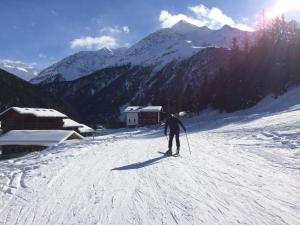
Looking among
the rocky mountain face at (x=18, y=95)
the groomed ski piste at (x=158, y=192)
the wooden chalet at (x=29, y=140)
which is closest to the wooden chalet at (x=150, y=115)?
the wooden chalet at (x=29, y=140)

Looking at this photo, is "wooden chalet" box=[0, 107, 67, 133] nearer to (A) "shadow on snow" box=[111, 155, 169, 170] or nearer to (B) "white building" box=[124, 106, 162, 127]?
(B) "white building" box=[124, 106, 162, 127]

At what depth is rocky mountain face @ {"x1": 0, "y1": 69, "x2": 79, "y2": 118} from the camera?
140 m

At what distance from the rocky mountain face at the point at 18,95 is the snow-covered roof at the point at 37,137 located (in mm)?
92719

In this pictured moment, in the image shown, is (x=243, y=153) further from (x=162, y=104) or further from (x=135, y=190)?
(x=162, y=104)

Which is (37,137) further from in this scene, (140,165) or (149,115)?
(149,115)

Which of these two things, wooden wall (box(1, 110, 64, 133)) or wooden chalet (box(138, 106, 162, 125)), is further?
wooden chalet (box(138, 106, 162, 125))

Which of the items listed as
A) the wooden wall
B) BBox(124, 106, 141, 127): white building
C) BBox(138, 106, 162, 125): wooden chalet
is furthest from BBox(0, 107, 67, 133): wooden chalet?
BBox(124, 106, 141, 127): white building

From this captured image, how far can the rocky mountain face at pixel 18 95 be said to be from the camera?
140 m

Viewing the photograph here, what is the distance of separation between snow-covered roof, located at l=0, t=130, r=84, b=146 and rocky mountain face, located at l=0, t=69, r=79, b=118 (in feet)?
304

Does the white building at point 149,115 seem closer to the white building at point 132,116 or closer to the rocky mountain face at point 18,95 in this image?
the white building at point 132,116

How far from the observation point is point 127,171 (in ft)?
40.3

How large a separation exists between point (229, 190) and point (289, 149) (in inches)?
313

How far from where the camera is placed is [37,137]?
47.3 metres

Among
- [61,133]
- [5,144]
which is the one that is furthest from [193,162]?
[5,144]
